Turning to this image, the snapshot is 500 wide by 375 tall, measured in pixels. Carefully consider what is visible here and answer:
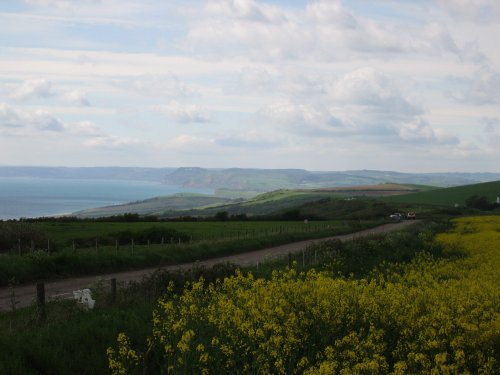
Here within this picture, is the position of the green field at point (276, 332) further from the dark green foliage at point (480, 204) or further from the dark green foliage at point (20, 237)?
the dark green foliage at point (480, 204)

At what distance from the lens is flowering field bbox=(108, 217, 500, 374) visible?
9742 mm

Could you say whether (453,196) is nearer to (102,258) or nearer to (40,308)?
(102,258)

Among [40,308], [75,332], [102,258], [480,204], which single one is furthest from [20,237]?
[480,204]

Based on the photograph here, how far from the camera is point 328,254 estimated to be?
30469 mm

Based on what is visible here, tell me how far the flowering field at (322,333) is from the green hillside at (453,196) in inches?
4759

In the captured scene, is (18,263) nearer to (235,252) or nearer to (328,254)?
(328,254)

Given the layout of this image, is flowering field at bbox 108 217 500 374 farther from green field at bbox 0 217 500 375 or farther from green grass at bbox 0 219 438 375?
green grass at bbox 0 219 438 375

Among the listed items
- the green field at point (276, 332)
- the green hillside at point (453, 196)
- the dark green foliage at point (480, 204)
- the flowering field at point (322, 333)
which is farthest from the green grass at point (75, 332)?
the green hillside at point (453, 196)

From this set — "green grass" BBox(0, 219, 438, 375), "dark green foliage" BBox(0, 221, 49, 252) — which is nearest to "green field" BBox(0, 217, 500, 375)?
"green grass" BBox(0, 219, 438, 375)

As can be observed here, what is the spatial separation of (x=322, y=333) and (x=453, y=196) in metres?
141

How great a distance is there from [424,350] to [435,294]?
130 inches

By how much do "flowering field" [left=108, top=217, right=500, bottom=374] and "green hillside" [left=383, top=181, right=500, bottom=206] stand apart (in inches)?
4759

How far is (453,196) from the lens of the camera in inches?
5748

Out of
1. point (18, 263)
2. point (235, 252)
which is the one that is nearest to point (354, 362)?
point (18, 263)
